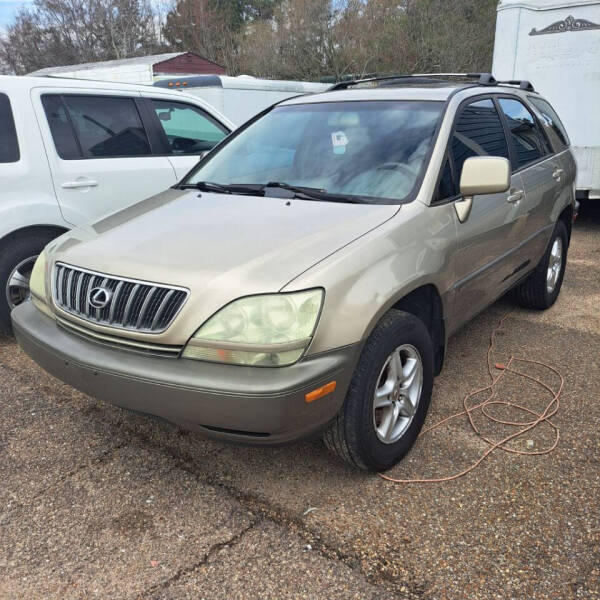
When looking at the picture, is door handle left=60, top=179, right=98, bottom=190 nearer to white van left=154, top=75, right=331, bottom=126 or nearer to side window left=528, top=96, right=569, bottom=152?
side window left=528, top=96, right=569, bottom=152

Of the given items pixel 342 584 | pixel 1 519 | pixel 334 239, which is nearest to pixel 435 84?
pixel 334 239

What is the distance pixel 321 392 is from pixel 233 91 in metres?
9.07

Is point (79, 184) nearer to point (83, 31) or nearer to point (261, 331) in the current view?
point (261, 331)

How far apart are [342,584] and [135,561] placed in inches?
31.4

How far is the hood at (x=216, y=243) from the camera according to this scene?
7.36ft

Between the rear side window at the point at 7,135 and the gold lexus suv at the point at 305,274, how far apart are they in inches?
57.1

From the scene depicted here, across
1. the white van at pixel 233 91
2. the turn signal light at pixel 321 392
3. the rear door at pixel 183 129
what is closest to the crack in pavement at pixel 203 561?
the turn signal light at pixel 321 392

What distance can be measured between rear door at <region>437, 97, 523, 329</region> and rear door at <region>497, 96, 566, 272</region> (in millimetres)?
118

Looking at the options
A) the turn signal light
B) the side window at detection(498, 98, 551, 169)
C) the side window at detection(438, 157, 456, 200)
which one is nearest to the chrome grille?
the turn signal light

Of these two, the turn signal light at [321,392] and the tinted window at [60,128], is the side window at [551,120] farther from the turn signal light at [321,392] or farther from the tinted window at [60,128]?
the tinted window at [60,128]

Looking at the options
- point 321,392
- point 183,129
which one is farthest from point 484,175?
point 183,129

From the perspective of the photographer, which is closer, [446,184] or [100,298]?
[100,298]

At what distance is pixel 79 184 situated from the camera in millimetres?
4469

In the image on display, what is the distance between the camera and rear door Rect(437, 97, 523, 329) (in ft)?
10.1
